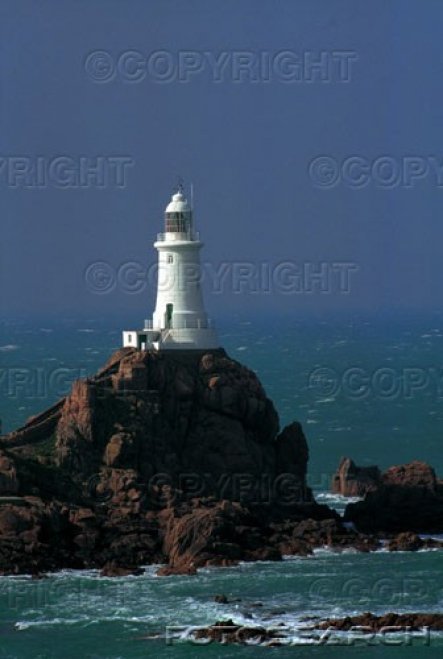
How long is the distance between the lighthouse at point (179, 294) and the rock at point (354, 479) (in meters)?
8.00

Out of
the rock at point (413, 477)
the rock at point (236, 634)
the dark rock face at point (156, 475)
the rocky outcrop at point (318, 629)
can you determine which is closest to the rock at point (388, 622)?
the rocky outcrop at point (318, 629)

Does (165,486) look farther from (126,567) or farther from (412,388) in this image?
(412,388)

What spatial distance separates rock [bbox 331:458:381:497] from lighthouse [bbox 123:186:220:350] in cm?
800

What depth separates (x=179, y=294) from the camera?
3937 inches

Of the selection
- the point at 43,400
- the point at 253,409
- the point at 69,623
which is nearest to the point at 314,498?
the point at 253,409

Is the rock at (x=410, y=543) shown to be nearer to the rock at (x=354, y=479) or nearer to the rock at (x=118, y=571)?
the rock at (x=354, y=479)

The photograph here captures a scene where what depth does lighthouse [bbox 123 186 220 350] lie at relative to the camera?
99.7 meters

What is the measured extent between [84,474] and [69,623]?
43.3 ft

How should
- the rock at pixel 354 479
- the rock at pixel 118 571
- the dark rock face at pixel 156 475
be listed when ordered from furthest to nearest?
the rock at pixel 354 479 < the dark rock face at pixel 156 475 < the rock at pixel 118 571

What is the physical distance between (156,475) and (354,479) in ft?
37.4

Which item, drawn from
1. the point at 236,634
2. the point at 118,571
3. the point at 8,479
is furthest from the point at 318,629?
the point at 8,479

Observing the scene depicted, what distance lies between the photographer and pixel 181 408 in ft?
321

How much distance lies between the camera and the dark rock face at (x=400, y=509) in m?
96.2

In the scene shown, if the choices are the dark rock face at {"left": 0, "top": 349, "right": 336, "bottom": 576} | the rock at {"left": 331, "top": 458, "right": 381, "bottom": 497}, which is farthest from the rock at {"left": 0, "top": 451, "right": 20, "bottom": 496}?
the rock at {"left": 331, "top": 458, "right": 381, "bottom": 497}
